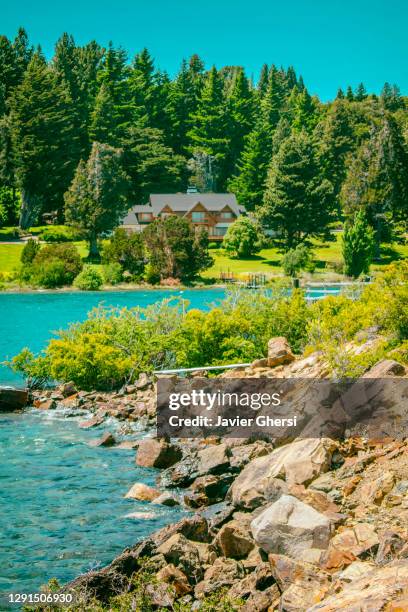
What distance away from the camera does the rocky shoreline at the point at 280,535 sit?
11156mm

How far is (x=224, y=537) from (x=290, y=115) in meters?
138

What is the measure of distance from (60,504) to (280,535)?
8.08 m

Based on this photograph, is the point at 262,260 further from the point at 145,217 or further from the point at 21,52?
the point at 21,52

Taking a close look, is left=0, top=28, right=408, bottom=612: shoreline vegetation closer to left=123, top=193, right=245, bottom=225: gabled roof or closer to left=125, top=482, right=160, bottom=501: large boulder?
left=125, top=482, right=160, bottom=501: large boulder

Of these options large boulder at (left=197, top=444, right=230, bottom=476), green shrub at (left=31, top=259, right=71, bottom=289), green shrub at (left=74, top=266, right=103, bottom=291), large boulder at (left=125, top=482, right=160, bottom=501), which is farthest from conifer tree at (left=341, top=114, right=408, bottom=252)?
large boulder at (left=125, top=482, right=160, bottom=501)

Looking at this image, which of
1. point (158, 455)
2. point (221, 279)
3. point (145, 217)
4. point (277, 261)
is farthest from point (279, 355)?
point (145, 217)

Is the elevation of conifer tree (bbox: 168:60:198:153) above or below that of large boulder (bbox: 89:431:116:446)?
above

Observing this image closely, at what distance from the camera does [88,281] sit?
284 ft

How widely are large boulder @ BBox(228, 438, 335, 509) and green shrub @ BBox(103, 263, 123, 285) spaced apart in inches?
2823

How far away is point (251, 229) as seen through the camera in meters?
101

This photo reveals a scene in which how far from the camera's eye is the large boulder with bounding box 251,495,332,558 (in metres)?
12.9

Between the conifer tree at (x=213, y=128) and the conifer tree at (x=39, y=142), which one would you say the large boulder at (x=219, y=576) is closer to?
the conifer tree at (x=39, y=142)

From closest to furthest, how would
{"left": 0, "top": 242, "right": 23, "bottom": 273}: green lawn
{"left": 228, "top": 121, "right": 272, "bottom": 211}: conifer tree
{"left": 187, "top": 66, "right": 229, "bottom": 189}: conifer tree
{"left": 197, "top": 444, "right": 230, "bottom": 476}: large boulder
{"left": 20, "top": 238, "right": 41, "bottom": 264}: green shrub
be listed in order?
{"left": 197, "top": 444, "right": 230, "bottom": 476}: large boulder
{"left": 20, "top": 238, "right": 41, "bottom": 264}: green shrub
{"left": 0, "top": 242, "right": 23, "bottom": 273}: green lawn
{"left": 228, "top": 121, "right": 272, "bottom": 211}: conifer tree
{"left": 187, "top": 66, "right": 229, "bottom": 189}: conifer tree

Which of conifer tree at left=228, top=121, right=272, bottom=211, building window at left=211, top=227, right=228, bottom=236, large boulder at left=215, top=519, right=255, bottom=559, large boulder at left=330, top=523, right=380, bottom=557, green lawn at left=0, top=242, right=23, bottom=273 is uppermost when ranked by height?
conifer tree at left=228, top=121, right=272, bottom=211
